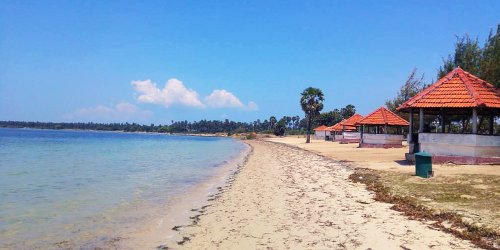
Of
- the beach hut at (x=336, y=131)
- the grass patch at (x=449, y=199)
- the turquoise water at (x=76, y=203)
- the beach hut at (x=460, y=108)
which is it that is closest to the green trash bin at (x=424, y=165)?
the grass patch at (x=449, y=199)

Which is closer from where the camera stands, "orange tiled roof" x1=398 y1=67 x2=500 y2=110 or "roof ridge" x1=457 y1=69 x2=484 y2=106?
"roof ridge" x1=457 y1=69 x2=484 y2=106

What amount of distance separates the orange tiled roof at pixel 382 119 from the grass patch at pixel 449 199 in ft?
63.3

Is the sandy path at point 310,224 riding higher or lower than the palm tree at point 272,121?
lower

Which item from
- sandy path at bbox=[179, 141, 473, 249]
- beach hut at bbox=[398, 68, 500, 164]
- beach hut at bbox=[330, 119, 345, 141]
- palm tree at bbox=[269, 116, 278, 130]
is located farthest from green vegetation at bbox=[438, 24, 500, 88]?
palm tree at bbox=[269, 116, 278, 130]

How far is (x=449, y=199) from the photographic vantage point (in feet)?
30.4

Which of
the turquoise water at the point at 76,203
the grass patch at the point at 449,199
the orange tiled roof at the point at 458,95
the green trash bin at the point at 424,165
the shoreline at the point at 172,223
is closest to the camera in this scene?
the grass patch at the point at 449,199

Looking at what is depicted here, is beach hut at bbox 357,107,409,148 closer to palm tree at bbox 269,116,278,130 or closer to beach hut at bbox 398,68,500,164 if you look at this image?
beach hut at bbox 398,68,500,164

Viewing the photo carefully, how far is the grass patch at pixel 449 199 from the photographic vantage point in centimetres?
655

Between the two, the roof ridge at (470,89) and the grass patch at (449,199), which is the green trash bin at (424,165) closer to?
the grass patch at (449,199)

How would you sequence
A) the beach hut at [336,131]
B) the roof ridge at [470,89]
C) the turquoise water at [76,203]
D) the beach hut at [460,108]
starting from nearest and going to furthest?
the turquoise water at [76,203]
the roof ridge at [470,89]
the beach hut at [460,108]
the beach hut at [336,131]

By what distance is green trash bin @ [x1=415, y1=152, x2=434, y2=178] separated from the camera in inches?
519

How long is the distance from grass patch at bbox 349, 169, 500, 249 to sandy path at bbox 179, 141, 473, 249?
32 centimetres

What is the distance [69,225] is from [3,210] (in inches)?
109

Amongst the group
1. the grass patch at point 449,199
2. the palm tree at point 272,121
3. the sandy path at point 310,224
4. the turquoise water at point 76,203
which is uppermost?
the palm tree at point 272,121
